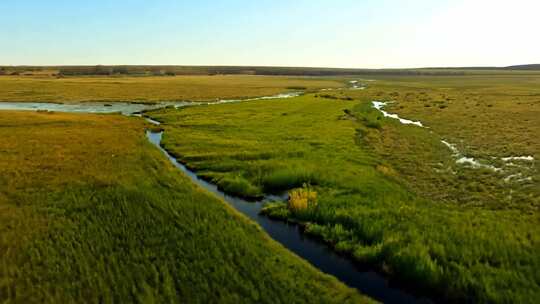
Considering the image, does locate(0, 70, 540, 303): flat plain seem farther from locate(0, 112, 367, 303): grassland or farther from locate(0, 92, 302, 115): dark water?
locate(0, 92, 302, 115): dark water

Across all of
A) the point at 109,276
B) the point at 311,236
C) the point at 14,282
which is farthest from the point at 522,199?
the point at 14,282

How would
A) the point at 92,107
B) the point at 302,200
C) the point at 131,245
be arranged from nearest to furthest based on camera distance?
the point at 131,245 < the point at 302,200 < the point at 92,107

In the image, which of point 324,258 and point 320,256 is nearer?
point 324,258

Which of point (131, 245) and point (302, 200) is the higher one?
point (302, 200)

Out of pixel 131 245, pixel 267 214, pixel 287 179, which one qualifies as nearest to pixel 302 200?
pixel 267 214

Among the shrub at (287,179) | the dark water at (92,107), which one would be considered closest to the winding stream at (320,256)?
the shrub at (287,179)

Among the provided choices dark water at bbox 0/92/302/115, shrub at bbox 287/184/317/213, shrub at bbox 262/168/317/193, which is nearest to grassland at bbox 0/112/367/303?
shrub at bbox 287/184/317/213

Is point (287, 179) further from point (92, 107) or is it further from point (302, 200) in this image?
point (92, 107)
